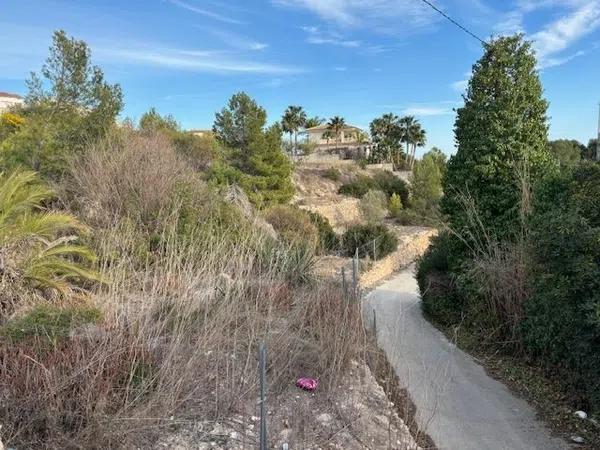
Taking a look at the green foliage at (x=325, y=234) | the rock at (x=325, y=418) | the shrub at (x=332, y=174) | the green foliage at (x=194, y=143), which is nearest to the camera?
the rock at (x=325, y=418)

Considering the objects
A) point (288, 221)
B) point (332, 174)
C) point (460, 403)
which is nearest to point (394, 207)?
point (332, 174)

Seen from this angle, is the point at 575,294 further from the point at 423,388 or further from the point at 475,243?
the point at 475,243

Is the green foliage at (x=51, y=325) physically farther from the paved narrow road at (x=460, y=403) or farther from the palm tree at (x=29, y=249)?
the paved narrow road at (x=460, y=403)

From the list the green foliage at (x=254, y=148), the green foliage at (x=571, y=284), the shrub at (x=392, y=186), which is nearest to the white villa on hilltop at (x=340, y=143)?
the shrub at (x=392, y=186)

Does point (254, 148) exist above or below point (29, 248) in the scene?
above

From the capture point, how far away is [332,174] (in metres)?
42.2

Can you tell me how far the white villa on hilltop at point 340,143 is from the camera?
207 feet

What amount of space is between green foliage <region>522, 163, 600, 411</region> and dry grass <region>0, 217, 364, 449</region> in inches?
91.7

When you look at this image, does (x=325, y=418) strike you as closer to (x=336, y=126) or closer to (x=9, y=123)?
(x=9, y=123)

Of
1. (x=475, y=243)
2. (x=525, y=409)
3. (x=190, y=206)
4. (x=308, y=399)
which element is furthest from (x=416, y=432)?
(x=190, y=206)

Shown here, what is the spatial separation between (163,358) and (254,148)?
77.2 ft

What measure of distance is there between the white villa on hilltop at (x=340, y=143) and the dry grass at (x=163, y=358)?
178 ft

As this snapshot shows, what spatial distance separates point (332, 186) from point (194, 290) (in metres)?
36.3

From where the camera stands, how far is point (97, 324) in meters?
4.21
